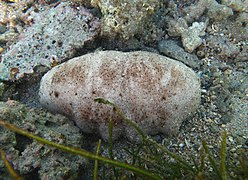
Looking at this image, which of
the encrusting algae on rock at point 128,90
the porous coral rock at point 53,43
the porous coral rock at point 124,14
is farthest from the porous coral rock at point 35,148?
the porous coral rock at point 124,14

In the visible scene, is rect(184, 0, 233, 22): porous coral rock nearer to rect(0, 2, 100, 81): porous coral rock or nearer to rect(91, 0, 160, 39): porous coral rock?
rect(91, 0, 160, 39): porous coral rock

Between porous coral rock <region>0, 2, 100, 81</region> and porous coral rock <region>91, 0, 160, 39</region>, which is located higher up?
porous coral rock <region>91, 0, 160, 39</region>

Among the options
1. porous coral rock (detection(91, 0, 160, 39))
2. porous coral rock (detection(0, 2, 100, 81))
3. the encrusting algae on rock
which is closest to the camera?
the encrusting algae on rock

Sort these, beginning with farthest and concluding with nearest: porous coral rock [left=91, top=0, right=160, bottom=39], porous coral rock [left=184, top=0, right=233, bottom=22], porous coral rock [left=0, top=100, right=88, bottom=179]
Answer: porous coral rock [left=184, top=0, right=233, bottom=22] < porous coral rock [left=91, top=0, right=160, bottom=39] < porous coral rock [left=0, top=100, right=88, bottom=179]

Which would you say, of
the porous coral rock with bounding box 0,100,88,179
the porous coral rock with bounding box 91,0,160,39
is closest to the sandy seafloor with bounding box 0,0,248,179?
the porous coral rock with bounding box 0,100,88,179

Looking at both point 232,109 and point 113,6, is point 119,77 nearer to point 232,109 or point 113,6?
point 113,6

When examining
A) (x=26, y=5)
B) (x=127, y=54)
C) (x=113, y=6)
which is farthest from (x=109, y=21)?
(x=26, y=5)

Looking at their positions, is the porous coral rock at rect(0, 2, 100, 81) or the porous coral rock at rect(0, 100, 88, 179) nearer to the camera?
the porous coral rock at rect(0, 100, 88, 179)
